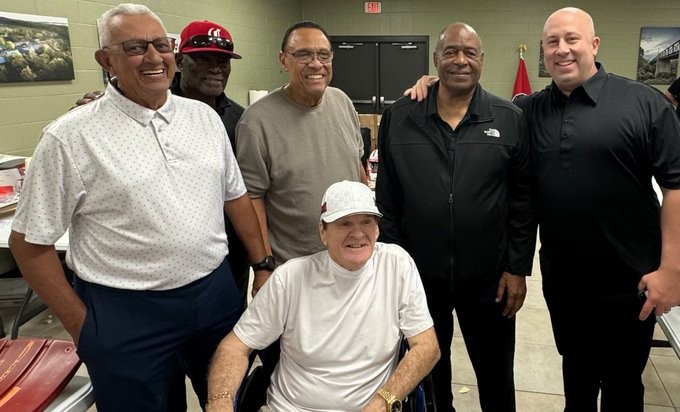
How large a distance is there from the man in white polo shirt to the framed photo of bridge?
810cm

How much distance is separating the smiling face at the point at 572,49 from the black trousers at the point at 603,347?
30.2 inches

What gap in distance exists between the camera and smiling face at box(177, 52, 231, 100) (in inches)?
82.8

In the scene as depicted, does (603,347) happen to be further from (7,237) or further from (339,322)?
(7,237)

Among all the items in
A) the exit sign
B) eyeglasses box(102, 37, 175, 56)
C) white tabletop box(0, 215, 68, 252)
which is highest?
the exit sign

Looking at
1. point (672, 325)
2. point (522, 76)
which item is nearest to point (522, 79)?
point (522, 76)

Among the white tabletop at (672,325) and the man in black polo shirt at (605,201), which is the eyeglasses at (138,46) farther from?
the white tabletop at (672,325)

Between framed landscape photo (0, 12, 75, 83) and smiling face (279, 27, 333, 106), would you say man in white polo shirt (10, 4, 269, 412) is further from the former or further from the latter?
framed landscape photo (0, 12, 75, 83)

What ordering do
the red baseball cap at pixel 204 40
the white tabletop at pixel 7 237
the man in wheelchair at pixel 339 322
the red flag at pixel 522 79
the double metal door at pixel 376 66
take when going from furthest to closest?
the double metal door at pixel 376 66
the red flag at pixel 522 79
the white tabletop at pixel 7 237
the red baseball cap at pixel 204 40
the man in wheelchair at pixel 339 322

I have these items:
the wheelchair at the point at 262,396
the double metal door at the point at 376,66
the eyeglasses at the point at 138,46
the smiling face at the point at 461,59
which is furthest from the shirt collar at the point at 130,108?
the double metal door at the point at 376,66

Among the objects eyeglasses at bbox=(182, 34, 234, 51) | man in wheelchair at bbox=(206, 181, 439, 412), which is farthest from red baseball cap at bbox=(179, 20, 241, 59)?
man in wheelchair at bbox=(206, 181, 439, 412)

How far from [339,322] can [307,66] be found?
3.06 ft

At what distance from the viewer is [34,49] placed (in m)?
3.30

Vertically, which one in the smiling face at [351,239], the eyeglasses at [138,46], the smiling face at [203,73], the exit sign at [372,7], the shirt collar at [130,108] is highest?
the exit sign at [372,7]

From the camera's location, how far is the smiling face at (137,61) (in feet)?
4.61
